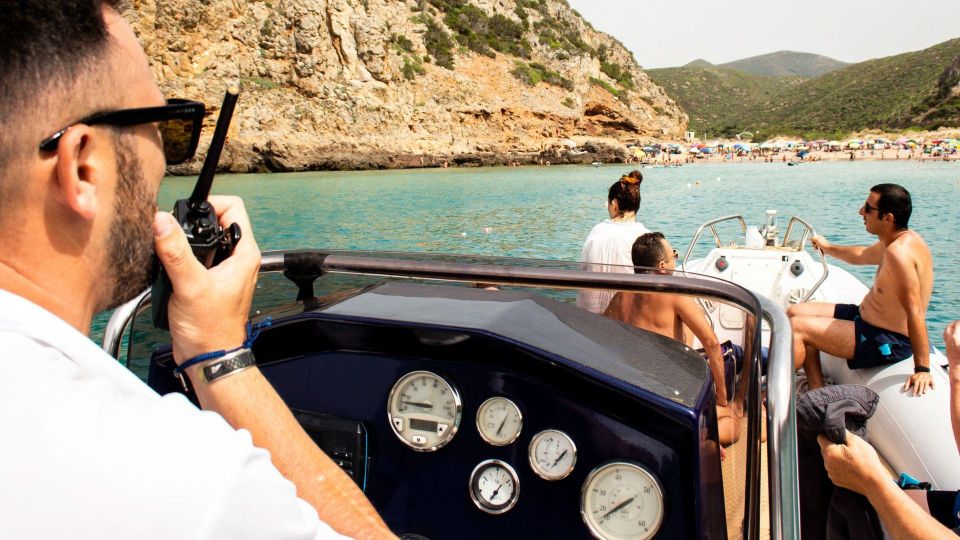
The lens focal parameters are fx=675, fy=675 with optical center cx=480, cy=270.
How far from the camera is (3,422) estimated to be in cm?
55

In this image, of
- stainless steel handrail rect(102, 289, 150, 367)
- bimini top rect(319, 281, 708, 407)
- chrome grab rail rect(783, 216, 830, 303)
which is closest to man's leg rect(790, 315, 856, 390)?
chrome grab rail rect(783, 216, 830, 303)

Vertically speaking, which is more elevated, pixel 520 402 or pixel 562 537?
pixel 520 402

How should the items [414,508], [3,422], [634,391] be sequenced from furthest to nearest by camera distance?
[414,508] < [634,391] < [3,422]

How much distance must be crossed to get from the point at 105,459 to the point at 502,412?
3.87 feet

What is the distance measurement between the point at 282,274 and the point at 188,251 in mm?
1291

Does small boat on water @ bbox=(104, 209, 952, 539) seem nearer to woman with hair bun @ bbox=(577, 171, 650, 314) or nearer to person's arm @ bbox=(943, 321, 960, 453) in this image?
person's arm @ bbox=(943, 321, 960, 453)

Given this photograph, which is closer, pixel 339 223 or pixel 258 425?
pixel 258 425

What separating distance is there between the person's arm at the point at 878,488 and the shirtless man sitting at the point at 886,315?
1.83 meters

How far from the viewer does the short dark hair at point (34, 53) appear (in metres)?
0.71

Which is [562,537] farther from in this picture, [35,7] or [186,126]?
[35,7]

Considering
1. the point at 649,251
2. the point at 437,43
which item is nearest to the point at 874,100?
the point at 437,43

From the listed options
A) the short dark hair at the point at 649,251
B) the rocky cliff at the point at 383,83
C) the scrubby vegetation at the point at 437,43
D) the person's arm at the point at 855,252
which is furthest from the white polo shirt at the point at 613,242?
the scrubby vegetation at the point at 437,43

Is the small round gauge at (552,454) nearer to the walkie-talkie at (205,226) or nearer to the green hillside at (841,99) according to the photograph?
the walkie-talkie at (205,226)

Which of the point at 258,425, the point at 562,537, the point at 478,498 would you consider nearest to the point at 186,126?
the point at 258,425
